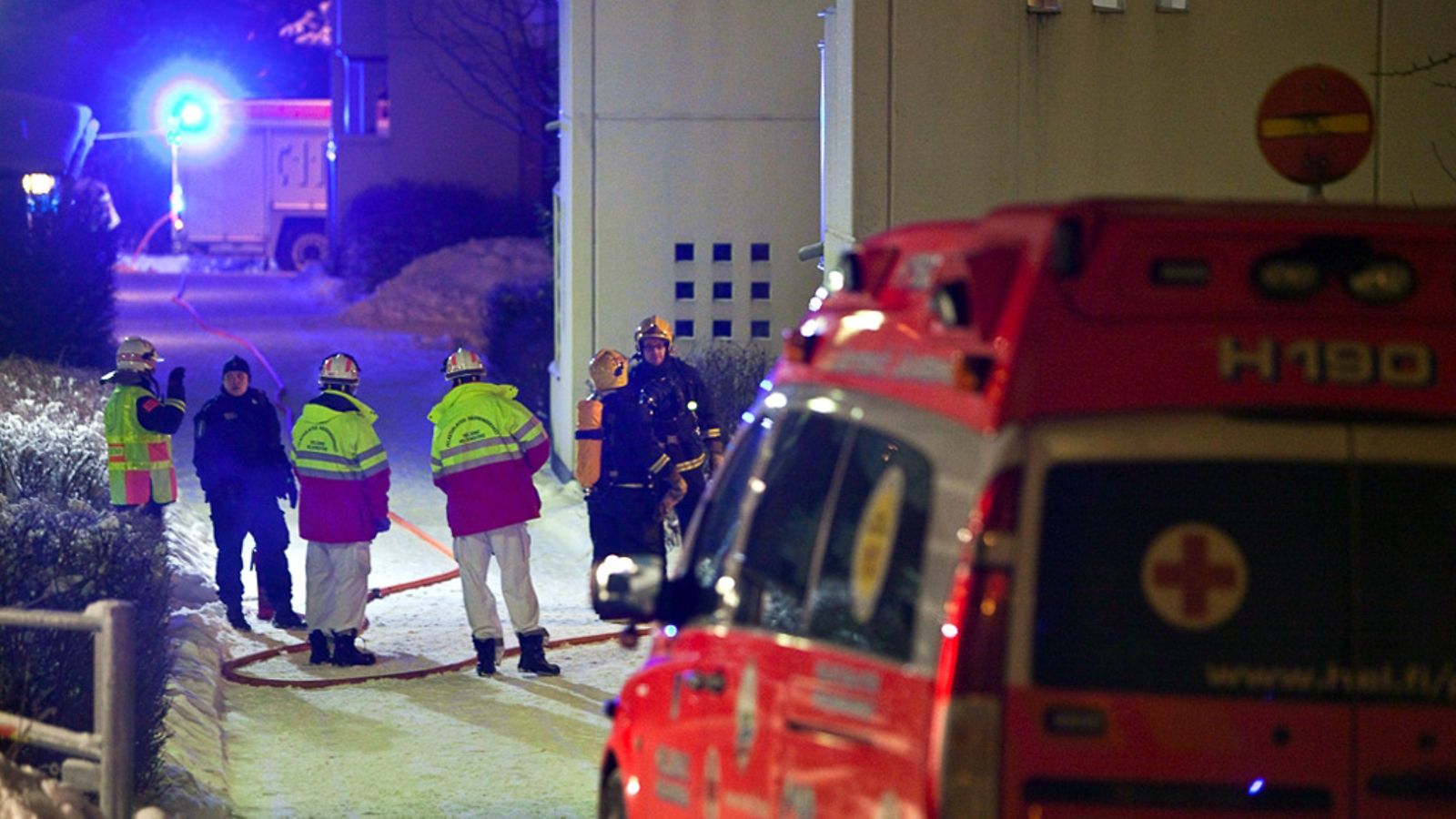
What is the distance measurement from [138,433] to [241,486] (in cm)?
71

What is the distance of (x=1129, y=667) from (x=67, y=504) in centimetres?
765

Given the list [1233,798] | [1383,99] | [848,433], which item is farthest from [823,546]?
[1383,99]

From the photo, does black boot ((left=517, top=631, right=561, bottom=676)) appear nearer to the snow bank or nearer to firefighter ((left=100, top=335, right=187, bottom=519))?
firefighter ((left=100, top=335, right=187, bottom=519))

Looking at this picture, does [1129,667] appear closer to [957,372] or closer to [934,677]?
[934,677]

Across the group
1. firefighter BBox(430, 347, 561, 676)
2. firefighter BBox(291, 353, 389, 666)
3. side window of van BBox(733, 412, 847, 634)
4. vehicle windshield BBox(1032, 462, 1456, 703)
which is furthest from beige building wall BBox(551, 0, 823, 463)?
vehicle windshield BBox(1032, 462, 1456, 703)

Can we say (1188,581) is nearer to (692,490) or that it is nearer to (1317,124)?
(1317,124)

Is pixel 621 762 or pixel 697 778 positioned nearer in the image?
pixel 697 778

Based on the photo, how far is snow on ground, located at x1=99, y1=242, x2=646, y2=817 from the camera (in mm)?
8555

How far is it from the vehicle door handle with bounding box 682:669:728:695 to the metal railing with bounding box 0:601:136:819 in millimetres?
2498

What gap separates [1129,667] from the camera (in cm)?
371

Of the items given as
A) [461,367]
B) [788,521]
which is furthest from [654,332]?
[788,521]

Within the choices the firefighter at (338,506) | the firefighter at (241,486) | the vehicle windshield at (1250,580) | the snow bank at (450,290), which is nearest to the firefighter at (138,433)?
the firefighter at (241,486)

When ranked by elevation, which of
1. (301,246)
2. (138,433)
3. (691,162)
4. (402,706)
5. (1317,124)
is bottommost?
(402,706)

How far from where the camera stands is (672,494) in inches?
471
